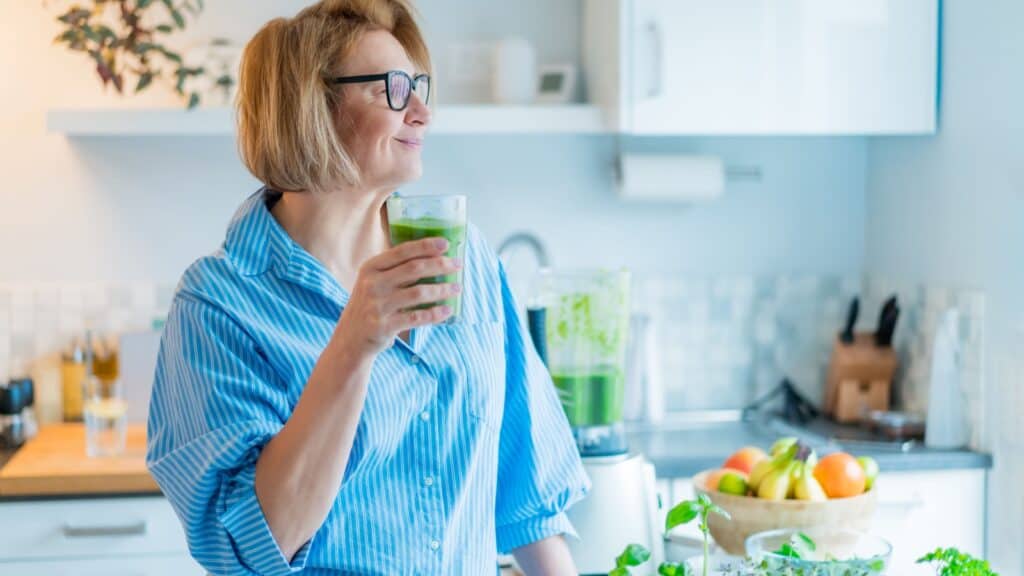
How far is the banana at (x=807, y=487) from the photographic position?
5.92 feet

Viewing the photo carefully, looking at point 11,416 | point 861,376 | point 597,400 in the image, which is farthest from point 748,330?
point 11,416

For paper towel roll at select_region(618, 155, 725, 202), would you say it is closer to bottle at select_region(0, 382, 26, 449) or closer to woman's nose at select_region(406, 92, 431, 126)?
bottle at select_region(0, 382, 26, 449)

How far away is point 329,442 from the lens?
1.31 meters

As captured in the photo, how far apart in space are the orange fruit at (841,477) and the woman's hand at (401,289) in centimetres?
85

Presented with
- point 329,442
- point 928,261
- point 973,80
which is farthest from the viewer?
point 928,261

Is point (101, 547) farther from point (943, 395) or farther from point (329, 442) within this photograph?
point (943, 395)

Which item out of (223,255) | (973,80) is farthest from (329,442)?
(973,80)

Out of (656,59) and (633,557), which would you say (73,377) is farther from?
(633,557)

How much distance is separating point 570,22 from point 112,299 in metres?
1.37

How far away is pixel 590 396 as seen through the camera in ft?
6.70

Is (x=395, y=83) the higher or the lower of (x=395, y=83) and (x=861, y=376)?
the higher

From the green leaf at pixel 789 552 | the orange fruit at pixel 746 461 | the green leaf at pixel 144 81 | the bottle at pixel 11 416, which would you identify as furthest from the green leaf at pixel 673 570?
the bottle at pixel 11 416

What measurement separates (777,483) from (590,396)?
36cm

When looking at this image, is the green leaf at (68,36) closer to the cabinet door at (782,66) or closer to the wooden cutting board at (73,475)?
the wooden cutting board at (73,475)
